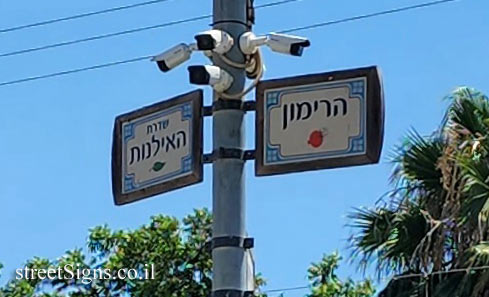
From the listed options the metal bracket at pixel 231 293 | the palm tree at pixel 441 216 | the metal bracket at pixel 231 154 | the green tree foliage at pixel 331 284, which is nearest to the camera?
the metal bracket at pixel 231 293

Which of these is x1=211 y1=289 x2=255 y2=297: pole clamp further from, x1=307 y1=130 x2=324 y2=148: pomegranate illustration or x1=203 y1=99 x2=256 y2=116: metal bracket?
x1=203 y1=99 x2=256 y2=116: metal bracket

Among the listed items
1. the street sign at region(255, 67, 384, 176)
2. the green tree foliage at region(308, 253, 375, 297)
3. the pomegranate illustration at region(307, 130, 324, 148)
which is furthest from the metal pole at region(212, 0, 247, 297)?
the green tree foliage at region(308, 253, 375, 297)

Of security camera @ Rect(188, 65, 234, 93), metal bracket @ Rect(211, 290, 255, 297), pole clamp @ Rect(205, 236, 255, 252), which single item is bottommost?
metal bracket @ Rect(211, 290, 255, 297)

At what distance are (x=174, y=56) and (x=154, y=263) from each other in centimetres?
1357

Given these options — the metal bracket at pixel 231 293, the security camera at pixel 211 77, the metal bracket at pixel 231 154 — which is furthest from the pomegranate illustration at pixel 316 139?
the metal bracket at pixel 231 293

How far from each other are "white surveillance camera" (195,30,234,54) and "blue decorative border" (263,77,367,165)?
34cm

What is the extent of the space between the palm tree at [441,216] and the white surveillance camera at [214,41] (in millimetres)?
5583

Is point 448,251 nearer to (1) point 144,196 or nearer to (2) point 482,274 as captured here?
(2) point 482,274

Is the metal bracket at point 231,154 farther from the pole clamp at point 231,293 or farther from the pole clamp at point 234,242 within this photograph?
the pole clamp at point 231,293

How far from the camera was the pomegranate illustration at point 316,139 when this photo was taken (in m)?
6.75

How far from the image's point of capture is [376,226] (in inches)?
535

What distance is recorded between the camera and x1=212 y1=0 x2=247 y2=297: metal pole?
671 centimetres

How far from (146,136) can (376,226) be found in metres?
6.66

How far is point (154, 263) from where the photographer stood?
20.5 meters
